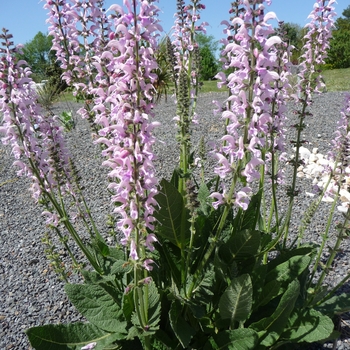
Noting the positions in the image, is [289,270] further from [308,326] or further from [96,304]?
[96,304]

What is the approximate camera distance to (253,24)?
1725 mm

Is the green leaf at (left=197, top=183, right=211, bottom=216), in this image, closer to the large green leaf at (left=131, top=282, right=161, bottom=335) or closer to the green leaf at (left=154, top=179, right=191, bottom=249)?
the green leaf at (left=154, top=179, right=191, bottom=249)

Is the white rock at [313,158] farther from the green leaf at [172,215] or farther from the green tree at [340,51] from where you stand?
the green tree at [340,51]

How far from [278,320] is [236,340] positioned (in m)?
0.29

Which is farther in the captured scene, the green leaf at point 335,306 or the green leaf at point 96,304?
the green leaf at point 335,306

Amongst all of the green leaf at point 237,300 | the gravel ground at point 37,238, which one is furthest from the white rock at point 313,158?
the green leaf at point 237,300

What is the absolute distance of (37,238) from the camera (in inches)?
185

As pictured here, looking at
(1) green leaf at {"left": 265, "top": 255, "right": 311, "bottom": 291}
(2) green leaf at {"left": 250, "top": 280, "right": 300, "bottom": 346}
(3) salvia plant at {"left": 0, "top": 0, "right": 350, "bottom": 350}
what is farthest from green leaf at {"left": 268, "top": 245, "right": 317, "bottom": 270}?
(2) green leaf at {"left": 250, "top": 280, "right": 300, "bottom": 346}

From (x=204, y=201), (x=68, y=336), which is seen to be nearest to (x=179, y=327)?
(x=68, y=336)

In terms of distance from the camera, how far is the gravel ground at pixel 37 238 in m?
3.30

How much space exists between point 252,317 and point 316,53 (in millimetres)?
2064

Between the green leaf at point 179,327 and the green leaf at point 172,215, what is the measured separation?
0.41 metres

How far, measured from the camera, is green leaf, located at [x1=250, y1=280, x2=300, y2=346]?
2.14 m

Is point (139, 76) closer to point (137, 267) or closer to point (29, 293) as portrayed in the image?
point (137, 267)
